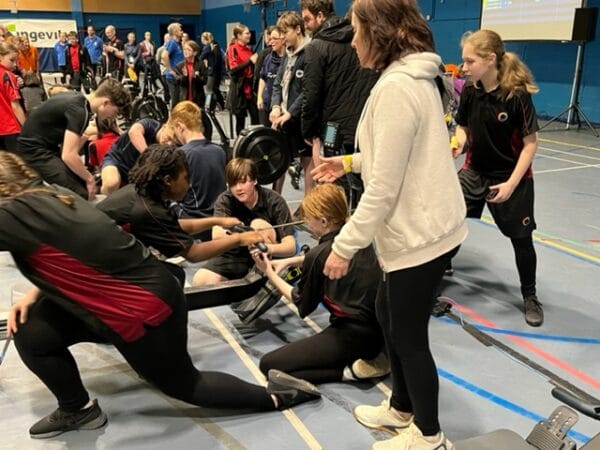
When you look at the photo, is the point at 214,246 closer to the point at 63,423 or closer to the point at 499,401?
the point at 63,423

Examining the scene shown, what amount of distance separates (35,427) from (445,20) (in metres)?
11.5

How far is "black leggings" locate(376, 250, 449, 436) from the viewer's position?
5.35ft

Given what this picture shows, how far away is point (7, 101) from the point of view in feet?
15.7

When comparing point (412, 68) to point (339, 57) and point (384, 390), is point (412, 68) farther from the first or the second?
point (339, 57)

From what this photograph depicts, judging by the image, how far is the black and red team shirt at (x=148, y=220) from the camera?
2.22 meters

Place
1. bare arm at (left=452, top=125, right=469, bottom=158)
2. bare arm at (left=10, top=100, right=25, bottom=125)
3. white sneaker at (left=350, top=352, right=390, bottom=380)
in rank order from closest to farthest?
white sneaker at (left=350, top=352, right=390, bottom=380)
bare arm at (left=452, top=125, right=469, bottom=158)
bare arm at (left=10, top=100, right=25, bottom=125)

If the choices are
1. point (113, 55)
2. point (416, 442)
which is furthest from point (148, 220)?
point (113, 55)

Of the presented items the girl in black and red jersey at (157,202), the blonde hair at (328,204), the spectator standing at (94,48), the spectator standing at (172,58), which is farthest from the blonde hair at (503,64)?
the spectator standing at (94,48)

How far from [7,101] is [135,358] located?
3.79m

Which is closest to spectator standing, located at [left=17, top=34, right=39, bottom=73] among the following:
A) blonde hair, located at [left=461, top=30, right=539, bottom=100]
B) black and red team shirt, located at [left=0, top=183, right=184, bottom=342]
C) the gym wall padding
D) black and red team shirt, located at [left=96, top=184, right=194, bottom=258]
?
black and red team shirt, located at [left=96, top=184, right=194, bottom=258]

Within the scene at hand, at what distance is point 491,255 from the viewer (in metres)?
3.95

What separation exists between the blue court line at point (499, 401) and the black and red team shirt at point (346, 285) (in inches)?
18.1

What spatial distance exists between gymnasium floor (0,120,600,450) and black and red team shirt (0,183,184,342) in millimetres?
543

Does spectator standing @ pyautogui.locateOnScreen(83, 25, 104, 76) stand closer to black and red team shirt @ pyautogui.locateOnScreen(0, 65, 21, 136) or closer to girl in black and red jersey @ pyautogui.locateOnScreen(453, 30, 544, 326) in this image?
black and red team shirt @ pyautogui.locateOnScreen(0, 65, 21, 136)
